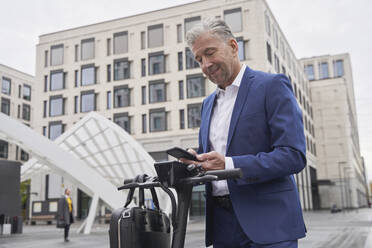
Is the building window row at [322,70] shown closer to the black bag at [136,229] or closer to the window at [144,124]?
the window at [144,124]

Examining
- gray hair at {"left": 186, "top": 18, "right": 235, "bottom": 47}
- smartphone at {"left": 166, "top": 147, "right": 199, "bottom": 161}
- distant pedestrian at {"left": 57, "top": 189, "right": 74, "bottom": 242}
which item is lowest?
distant pedestrian at {"left": 57, "top": 189, "right": 74, "bottom": 242}

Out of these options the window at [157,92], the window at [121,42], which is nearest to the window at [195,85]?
the window at [157,92]

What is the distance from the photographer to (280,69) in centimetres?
4353

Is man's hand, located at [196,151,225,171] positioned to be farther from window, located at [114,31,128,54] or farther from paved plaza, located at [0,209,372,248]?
window, located at [114,31,128,54]

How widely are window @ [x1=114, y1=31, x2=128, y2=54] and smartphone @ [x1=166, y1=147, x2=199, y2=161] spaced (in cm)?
4155

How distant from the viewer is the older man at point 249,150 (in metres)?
1.99

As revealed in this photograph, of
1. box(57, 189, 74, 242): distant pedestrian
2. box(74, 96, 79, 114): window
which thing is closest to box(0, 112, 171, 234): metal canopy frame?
box(57, 189, 74, 242): distant pedestrian

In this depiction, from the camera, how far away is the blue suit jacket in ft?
6.53

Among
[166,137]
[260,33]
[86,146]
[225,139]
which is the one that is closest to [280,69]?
[260,33]

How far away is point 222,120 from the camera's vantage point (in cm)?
236

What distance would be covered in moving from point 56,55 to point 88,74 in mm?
5019

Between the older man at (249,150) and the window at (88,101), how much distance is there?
41.7 m

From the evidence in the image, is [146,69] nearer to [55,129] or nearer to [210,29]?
[55,129]

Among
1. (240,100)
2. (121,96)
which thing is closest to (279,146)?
(240,100)
